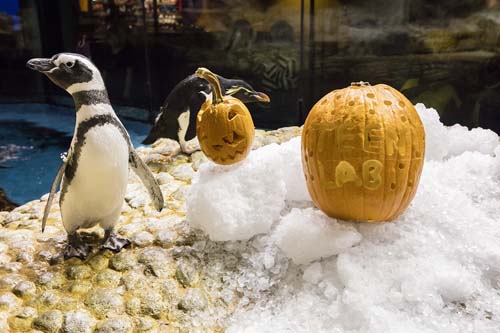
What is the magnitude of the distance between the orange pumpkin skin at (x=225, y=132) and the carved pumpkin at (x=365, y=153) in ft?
1.14

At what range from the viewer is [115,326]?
122 cm

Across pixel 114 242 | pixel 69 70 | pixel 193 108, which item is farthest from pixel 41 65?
pixel 193 108

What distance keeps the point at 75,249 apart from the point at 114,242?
0.40 ft

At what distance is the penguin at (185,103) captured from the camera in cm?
241

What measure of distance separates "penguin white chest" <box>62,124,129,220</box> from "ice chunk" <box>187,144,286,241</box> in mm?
262

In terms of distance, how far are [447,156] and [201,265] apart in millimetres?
1211

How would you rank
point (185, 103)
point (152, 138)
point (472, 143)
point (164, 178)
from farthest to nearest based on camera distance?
point (152, 138), point (185, 103), point (164, 178), point (472, 143)

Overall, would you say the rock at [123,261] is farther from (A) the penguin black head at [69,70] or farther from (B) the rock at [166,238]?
(A) the penguin black head at [69,70]

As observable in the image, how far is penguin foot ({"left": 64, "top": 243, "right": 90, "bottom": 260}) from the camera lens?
1.51m

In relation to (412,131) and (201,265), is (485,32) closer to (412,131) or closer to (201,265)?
(412,131)

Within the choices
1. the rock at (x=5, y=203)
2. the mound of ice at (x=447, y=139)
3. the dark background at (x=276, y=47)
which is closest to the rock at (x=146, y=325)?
the mound of ice at (x=447, y=139)

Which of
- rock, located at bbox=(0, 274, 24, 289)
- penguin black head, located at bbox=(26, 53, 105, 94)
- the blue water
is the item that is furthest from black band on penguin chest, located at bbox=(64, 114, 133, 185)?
the blue water

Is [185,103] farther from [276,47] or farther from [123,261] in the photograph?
[276,47]

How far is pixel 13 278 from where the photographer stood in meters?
1.41
